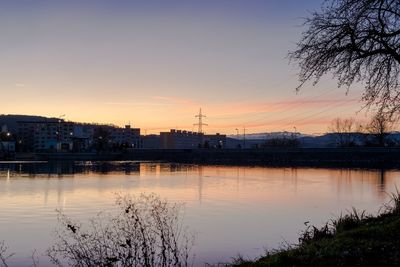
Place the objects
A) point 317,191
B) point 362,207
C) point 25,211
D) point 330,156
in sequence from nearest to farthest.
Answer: point 25,211, point 362,207, point 317,191, point 330,156

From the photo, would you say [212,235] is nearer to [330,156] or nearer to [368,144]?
[330,156]

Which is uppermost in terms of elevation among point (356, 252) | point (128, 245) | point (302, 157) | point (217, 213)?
point (302, 157)

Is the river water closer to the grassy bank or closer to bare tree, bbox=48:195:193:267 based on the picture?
bare tree, bbox=48:195:193:267

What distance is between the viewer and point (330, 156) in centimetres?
17475

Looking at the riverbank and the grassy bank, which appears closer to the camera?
the grassy bank

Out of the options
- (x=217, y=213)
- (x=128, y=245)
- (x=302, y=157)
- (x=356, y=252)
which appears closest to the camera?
(x=356, y=252)

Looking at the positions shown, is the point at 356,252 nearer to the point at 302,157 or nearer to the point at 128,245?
the point at 128,245

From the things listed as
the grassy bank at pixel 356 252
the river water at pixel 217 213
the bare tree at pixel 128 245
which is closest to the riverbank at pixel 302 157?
the river water at pixel 217 213

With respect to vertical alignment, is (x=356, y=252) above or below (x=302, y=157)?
below

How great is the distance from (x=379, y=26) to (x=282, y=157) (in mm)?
169930

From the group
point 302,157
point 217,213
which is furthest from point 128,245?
point 302,157

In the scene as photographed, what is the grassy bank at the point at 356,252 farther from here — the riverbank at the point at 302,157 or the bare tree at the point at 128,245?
the riverbank at the point at 302,157

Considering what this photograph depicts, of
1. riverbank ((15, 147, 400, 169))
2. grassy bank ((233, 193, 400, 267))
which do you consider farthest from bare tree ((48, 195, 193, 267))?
riverbank ((15, 147, 400, 169))

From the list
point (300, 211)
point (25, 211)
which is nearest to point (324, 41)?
point (300, 211)
